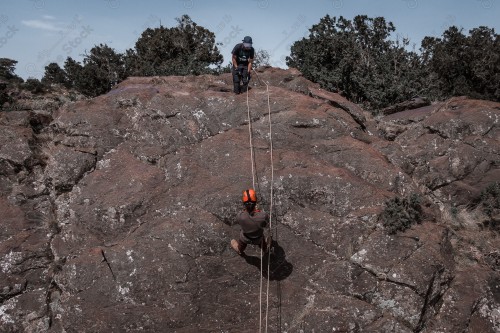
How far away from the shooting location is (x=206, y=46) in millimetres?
28984

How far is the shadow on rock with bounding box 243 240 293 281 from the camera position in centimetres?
981

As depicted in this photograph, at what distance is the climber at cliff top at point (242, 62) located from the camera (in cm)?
1351

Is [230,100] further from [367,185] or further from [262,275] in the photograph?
[262,275]

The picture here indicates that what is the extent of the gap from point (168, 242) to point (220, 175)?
234 cm

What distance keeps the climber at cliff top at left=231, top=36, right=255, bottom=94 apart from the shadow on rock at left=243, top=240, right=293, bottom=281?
19.0ft

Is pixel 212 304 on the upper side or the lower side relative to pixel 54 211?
lower

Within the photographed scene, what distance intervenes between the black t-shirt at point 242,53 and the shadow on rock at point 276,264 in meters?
6.25

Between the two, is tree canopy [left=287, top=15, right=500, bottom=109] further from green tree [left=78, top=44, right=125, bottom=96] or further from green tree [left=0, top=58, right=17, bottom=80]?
green tree [left=0, top=58, right=17, bottom=80]

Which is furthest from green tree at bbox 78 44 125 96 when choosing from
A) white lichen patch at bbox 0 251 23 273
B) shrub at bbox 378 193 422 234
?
shrub at bbox 378 193 422 234

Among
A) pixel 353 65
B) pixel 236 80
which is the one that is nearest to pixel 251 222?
pixel 236 80

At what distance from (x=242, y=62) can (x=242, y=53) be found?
0.29 m

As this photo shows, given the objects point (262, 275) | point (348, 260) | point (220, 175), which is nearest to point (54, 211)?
point (220, 175)

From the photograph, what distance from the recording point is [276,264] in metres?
9.98

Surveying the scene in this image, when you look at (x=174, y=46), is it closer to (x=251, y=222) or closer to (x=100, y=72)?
(x=100, y=72)
